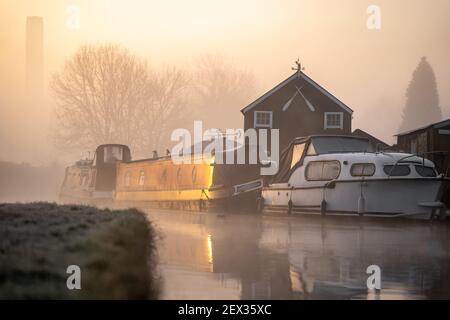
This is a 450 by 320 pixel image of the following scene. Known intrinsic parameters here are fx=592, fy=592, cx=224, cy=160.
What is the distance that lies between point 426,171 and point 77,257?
15561 mm

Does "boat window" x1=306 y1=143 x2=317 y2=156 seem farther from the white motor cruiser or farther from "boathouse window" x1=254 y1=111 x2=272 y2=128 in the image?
"boathouse window" x1=254 y1=111 x2=272 y2=128

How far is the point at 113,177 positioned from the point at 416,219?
87.4ft

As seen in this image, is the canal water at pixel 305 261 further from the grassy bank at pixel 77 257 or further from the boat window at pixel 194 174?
the boat window at pixel 194 174

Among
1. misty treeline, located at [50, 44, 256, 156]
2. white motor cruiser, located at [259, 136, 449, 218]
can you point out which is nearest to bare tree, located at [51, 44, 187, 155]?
misty treeline, located at [50, 44, 256, 156]

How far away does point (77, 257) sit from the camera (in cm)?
756

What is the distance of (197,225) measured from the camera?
20.5 metres

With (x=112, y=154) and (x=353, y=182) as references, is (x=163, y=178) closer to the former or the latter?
(x=112, y=154)

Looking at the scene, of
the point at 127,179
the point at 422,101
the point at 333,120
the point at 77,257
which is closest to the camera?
Answer: the point at 77,257

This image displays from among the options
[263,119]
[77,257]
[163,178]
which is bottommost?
[77,257]

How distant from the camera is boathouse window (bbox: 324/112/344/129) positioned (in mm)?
37434

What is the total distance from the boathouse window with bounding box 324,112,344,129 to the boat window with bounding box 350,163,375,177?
16.8 meters

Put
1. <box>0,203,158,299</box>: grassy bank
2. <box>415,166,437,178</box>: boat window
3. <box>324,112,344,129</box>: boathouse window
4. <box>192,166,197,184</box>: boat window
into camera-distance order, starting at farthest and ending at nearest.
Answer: <box>324,112,344,129</box>: boathouse window → <box>192,166,197,184</box>: boat window → <box>415,166,437,178</box>: boat window → <box>0,203,158,299</box>: grassy bank

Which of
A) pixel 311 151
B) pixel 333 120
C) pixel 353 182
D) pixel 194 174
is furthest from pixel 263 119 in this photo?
pixel 353 182
